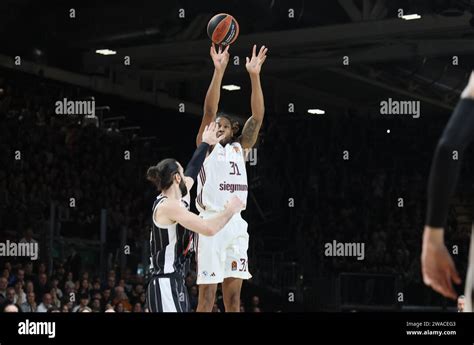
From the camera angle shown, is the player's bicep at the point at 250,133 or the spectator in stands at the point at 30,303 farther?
the spectator in stands at the point at 30,303

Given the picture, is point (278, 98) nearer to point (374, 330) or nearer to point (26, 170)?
point (26, 170)

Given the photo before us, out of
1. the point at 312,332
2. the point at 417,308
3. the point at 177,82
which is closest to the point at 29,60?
the point at 177,82

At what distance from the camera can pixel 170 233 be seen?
653 cm

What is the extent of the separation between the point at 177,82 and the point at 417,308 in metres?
4.36

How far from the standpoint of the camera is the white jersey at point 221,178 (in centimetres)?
764

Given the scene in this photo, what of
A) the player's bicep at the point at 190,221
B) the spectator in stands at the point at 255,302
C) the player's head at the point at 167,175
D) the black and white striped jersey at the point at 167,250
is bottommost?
the spectator in stands at the point at 255,302

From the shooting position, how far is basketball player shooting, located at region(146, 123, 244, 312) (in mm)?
6316


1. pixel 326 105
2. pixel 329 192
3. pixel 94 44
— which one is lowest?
pixel 329 192

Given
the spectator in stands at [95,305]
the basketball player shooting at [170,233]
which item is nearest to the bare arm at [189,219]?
the basketball player shooting at [170,233]

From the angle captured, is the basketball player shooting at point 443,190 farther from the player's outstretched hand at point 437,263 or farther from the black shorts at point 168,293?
the black shorts at point 168,293

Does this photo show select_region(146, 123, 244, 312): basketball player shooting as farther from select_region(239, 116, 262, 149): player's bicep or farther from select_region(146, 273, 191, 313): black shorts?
select_region(239, 116, 262, 149): player's bicep

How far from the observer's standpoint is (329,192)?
1368 cm

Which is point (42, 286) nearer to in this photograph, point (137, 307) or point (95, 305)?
point (95, 305)

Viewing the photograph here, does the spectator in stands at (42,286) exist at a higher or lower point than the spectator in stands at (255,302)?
higher
